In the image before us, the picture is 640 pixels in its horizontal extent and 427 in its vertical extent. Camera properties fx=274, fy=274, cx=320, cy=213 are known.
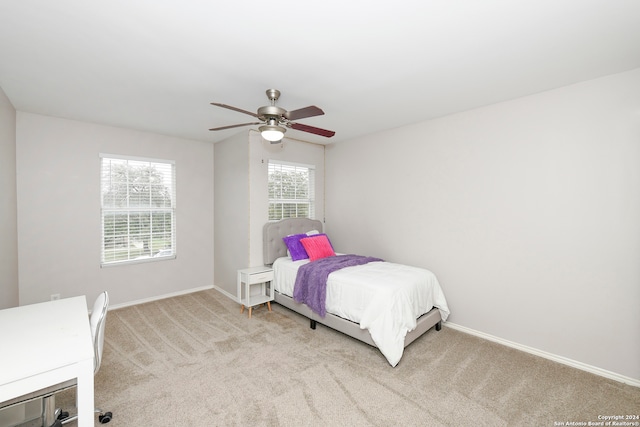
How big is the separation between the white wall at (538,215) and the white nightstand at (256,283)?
6.31 feet

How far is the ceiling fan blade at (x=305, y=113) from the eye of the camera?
218 centimetres

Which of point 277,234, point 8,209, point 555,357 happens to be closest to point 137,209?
point 8,209

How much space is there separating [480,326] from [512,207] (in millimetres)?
1404

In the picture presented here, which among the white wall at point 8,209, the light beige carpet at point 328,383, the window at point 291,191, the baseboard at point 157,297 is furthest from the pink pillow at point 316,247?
the white wall at point 8,209

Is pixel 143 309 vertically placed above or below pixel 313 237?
below

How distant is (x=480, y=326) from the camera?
3164 millimetres

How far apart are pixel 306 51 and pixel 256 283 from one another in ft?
9.69

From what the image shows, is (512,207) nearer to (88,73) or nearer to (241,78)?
(241,78)

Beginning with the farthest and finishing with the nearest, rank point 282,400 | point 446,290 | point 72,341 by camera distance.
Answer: point 446,290 < point 282,400 < point 72,341

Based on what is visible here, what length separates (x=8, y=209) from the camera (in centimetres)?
296

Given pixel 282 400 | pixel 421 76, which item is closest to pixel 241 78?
pixel 421 76

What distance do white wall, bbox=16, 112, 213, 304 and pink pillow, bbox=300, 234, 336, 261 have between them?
2.15 m

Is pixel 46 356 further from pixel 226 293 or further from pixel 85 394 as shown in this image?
pixel 226 293

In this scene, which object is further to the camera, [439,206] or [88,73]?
[439,206]
